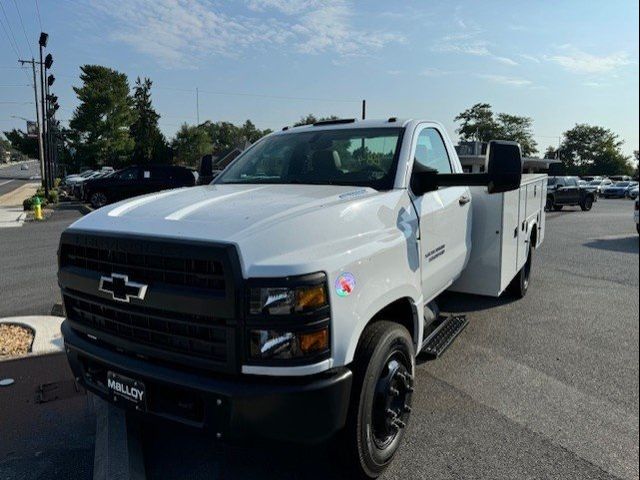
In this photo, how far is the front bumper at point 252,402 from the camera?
7.11 feet

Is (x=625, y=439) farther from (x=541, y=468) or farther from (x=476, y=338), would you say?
(x=476, y=338)

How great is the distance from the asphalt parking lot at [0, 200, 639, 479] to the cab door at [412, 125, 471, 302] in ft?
2.74

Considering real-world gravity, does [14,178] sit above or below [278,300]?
below

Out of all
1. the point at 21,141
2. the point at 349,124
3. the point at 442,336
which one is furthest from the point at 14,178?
the point at 442,336

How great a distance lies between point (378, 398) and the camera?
270 centimetres

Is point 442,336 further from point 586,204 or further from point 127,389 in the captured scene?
point 586,204

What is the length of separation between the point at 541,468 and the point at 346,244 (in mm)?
1705

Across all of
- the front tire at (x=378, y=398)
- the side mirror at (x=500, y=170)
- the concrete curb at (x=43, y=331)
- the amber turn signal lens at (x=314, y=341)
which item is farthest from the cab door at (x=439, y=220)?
the concrete curb at (x=43, y=331)

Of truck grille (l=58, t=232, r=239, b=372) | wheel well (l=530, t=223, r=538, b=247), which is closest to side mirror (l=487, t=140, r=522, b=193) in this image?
truck grille (l=58, t=232, r=239, b=372)

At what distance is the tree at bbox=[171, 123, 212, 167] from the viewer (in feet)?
235

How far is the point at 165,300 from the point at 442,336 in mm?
2721

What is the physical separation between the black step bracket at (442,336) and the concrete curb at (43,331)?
3251mm

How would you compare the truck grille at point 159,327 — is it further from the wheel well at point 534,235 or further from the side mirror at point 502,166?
the wheel well at point 534,235

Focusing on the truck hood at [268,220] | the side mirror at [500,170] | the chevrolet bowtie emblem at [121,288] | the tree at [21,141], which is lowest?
the chevrolet bowtie emblem at [121,288]
